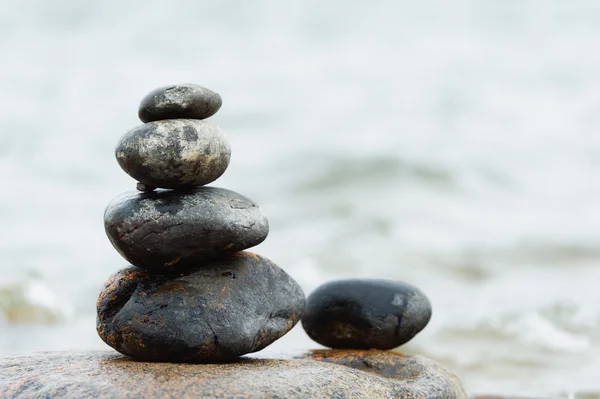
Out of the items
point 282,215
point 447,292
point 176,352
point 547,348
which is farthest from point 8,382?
point 282,215

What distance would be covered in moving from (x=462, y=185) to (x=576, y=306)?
775cm

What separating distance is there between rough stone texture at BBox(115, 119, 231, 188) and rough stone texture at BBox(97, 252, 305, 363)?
70 cm

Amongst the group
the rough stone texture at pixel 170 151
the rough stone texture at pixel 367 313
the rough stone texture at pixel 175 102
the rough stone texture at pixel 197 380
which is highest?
the rough stone texture at pixel 175 102

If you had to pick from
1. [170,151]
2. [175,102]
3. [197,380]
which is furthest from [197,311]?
[175,102]

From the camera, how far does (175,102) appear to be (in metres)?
5.27

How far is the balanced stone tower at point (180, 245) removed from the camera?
203 inches

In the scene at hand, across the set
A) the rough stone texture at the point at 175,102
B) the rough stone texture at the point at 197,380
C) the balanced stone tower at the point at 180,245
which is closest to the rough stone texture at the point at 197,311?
the balanced stone tower at the point at 180,245

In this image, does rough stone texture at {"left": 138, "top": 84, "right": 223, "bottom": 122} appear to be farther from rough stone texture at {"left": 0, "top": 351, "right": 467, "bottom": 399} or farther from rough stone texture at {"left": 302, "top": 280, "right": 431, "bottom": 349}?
rough stone texture at {"left": 302, "top": 280, "right": 431, "bottom": 349}

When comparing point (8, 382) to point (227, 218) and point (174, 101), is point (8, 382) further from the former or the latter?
point (174, 101)

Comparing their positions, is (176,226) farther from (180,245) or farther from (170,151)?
(170,151)

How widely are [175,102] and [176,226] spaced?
856 mm

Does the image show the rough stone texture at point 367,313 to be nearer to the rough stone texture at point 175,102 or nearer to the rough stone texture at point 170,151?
the rough stone texture at point 170,151

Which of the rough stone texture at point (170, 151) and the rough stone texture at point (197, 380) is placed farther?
the rough stone texture at point (170, 151)

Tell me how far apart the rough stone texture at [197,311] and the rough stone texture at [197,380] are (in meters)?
0.15
